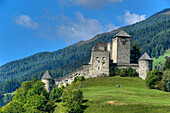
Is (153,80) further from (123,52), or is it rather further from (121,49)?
(121,49)

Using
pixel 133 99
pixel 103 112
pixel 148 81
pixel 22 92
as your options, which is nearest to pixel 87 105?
pixel 103 112

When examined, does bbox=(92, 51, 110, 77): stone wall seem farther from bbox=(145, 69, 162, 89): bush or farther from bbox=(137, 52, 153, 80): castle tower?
bbox=(145, 69, 162, 89): bush

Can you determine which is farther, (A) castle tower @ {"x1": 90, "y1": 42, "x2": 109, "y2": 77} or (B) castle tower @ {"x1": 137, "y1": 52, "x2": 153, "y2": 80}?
(A) castle tower @ {"x1": 90, "y1": 42, "x2": 109, "y2": 77}

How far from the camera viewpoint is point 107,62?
278 ft

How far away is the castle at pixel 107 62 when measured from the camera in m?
84.1

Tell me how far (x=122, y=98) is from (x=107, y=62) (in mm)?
27433

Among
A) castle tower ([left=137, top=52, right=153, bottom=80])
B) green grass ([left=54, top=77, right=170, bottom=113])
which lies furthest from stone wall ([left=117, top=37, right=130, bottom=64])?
green grass ([left=54, top=77, right=170, bottom=113])

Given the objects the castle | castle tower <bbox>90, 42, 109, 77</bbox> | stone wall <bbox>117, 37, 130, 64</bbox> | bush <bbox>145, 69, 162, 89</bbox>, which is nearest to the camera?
bush <bbox>145, 69, 162, 89</bbox>

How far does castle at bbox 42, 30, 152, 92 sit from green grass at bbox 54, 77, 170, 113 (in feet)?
14.3

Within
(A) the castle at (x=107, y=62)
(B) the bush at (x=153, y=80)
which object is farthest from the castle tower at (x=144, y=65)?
(B) the bush at (x=153, y=80)

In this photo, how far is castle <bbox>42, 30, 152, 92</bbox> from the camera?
84.1 meters

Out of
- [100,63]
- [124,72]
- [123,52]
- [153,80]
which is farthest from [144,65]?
[100,63]

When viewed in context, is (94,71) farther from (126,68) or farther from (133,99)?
A: (133,99)

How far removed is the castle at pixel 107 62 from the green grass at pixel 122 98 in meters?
4.35
